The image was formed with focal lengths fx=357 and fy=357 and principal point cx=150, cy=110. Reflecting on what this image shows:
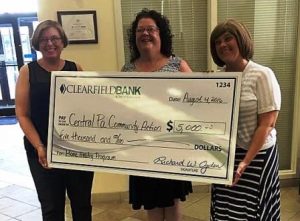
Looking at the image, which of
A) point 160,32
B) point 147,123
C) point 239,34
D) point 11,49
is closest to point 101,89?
point 147,123

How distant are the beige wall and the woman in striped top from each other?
124 cm

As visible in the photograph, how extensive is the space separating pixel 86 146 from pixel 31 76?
0.44 metres

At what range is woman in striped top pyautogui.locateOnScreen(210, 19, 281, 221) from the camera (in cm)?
146

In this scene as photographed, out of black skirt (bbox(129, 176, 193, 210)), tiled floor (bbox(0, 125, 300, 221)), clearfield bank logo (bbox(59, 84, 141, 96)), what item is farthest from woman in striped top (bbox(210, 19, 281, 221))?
tiled floor (bbox(0, 125, 300, 221))

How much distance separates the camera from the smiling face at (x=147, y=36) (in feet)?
5.63

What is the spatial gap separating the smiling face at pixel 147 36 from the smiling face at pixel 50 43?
1.29 feet

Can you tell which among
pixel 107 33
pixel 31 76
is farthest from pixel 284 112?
pixel 31 76

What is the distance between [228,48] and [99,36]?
138 cm

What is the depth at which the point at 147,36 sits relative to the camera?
172cm

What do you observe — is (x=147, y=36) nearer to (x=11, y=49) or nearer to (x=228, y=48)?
(x=228, y=48)

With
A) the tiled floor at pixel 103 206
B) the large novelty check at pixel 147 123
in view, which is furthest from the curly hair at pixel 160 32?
the tiled floor at pixel 103 206

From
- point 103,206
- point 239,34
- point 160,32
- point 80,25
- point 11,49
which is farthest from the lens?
point 11,49

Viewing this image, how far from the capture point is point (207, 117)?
4.99 ft

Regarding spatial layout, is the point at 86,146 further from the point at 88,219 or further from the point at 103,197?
the point at 103,197
